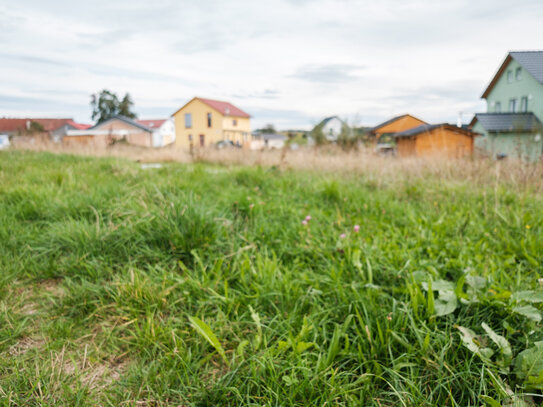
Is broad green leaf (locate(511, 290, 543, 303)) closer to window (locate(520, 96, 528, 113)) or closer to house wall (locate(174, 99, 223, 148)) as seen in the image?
window (locate(520, 96, 528, 113))

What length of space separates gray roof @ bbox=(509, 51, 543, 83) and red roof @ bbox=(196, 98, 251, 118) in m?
27.7

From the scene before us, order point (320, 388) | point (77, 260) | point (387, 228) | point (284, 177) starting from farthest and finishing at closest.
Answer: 1. point (284, 177)
2. point (387, 228)
3. point (77, 260)
4. point (320, 388)

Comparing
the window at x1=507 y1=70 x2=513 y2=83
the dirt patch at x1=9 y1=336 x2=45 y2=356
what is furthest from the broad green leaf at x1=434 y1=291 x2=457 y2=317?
the window at x1=507 y1=70 x2=513 y2=83

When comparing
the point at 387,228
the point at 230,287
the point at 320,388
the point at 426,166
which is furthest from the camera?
the point at 426,166

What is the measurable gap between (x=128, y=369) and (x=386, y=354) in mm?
1082

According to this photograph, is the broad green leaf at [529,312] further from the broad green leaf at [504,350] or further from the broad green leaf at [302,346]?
the broad green leaf at [302,346]

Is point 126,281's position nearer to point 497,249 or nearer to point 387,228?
point 387,228

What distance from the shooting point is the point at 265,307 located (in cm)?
180

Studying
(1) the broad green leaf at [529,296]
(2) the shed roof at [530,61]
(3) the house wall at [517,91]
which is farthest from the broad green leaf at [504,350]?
(2) the shed roof at [530,61]

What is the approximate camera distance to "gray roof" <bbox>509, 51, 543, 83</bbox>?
22.9 m

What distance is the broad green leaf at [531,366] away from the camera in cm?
115

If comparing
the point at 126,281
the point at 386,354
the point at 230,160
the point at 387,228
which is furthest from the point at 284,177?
the point at 230,160

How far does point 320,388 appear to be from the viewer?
128 cm

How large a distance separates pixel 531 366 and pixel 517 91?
32.1 m
